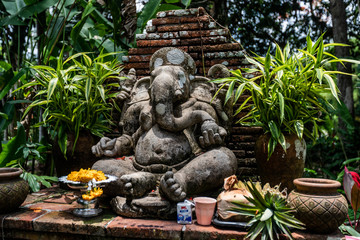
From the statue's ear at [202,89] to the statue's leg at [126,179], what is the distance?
1059 millimetres

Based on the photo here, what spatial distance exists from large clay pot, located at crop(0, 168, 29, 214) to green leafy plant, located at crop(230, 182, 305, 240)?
1.93 m

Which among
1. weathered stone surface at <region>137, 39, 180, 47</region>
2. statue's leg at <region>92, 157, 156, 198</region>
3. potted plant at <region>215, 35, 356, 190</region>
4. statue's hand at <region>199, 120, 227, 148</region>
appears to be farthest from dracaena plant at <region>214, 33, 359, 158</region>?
weathered stone surface at <region>137, 39, 180, 47</region>

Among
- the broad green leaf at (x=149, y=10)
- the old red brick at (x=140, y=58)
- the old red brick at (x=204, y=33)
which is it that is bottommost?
the old red brick at (x=140, y=58)

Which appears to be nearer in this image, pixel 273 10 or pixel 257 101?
pixel 257 101

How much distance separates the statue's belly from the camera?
2.96m

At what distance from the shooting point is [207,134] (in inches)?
113

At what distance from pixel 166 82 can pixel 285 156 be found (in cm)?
142

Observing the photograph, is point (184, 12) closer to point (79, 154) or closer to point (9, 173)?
point (79, 154)

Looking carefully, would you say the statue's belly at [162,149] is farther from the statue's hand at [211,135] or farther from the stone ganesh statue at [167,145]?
the statue's hand at [211,135]

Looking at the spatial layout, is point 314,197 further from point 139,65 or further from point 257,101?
point 139,65

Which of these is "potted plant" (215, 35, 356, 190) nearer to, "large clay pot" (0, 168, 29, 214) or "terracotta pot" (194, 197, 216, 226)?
"terracotta pot" (194, 197, 216, 226)

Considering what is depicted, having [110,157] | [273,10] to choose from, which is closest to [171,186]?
[110,157]

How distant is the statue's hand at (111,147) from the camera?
10.2 ft

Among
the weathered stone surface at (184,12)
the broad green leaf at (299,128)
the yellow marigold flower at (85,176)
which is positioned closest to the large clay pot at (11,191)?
the yellow marigold flower at (85,176)
